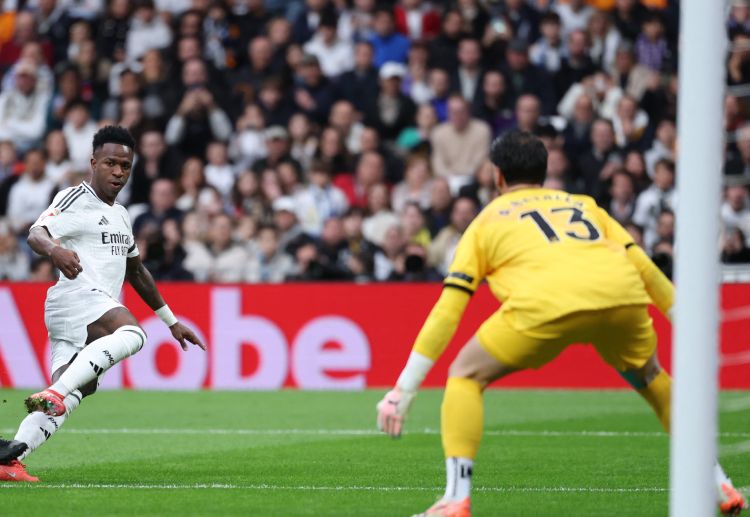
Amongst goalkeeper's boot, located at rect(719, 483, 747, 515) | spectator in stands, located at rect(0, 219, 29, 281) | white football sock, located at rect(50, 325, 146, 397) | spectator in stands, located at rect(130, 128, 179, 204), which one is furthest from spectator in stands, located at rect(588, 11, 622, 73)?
goalkeeper's boot, located at rect(719, 483, 747, 515)

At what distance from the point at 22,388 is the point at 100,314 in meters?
8.10

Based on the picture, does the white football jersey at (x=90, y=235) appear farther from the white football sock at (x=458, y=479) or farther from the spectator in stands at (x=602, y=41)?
the spectator in stands at (x=602, y=41)

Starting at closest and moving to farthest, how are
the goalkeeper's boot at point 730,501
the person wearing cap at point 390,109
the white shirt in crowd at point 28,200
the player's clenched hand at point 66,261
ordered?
1. the goalkeeper's boot at point 730,501
2. the player's clenched hand at point 66,261
3. the white shirt in crowd at point 28,200
4. the person wearing cap at point 390,109

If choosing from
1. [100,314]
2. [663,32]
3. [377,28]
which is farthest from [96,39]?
[100,314]

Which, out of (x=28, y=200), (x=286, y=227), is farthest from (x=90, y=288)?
(x=28, y=200)

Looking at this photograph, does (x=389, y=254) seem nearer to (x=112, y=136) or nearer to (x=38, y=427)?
(x=112, y=136)

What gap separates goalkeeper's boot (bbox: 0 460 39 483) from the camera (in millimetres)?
8727

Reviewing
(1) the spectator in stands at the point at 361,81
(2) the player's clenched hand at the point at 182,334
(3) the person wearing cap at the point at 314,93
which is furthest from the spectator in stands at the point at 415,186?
(2) the player's clenched hand at the point at 182,334

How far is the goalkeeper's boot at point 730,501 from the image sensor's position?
7.10m

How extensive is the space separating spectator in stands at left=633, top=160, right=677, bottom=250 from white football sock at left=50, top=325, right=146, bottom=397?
10.0 metres

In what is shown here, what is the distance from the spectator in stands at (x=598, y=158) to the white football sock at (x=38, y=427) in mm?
10694

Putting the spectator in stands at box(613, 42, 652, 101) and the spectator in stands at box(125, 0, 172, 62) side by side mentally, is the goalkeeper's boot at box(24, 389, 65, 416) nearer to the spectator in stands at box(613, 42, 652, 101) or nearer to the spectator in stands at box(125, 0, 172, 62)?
the spectator in stands at box(613, 42, 652, 101)

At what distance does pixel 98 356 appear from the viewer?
8.56m

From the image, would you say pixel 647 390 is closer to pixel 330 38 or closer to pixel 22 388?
pixel 22 388
